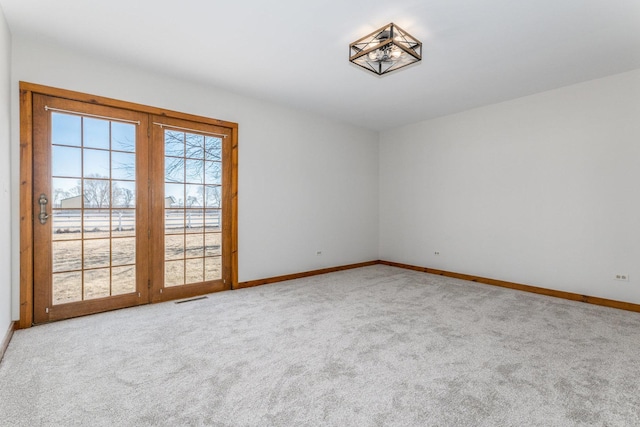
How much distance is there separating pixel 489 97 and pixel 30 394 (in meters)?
5.80

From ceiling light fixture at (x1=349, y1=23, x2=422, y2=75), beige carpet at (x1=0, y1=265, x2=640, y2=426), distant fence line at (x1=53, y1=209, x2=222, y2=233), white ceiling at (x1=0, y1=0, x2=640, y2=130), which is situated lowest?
beige carpet at (x1=0, y1=265, x2=640, y2=426)

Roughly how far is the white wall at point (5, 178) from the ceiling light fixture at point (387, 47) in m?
3.03

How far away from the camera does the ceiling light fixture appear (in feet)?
9.00

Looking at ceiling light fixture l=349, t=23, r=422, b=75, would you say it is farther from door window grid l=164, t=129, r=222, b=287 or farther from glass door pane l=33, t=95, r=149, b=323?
glass door pane l=33, t=95, r=149, b=323

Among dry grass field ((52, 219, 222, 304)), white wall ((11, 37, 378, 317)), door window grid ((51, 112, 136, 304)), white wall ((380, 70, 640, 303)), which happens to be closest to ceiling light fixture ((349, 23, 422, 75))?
white wall ((11, 37, 378, 317))

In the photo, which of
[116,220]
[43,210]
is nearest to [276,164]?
[116,220]

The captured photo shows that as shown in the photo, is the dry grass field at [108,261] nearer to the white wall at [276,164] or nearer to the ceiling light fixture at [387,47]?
the white wall at [276,164]

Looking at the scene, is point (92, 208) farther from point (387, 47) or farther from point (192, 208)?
point (387, 47)

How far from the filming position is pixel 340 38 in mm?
3021

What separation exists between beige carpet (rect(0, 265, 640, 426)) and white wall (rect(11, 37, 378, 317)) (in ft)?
4.09

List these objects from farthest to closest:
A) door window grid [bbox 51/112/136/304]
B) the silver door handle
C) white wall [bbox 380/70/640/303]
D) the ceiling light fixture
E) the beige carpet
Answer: white wall [bbox 380/70/640/303] < door window grid [bbox 51/112/136/304] < the silver door handle < the ceiling light fixture < the beige carpet

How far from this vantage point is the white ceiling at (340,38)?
8.42 ft

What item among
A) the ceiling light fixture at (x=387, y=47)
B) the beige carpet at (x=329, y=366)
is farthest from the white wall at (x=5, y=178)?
the ceiling light fixture at (x=387, y=47)

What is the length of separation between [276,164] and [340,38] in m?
2.35
